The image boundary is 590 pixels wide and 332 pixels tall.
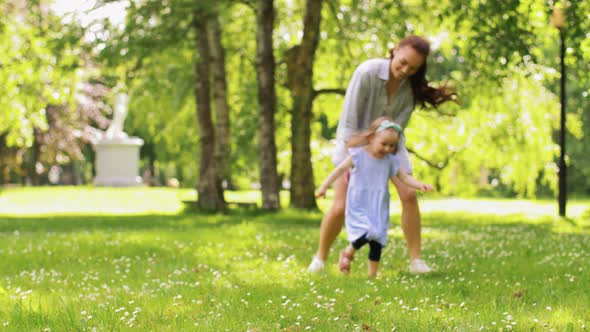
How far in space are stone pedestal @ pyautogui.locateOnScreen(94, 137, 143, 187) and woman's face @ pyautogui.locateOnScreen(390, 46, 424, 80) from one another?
27358 mm

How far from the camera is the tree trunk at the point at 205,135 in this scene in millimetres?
19656

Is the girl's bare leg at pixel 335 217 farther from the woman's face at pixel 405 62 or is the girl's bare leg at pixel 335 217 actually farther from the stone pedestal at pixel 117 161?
the stone pedestal at pixel 117 161

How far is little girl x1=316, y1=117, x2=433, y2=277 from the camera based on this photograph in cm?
660

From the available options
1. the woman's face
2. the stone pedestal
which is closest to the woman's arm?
the woman's face

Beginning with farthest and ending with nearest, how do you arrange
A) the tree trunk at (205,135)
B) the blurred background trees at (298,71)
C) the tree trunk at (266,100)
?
1. the tree trunk at (205,135)
2. the tree trunk at (266,100)
3. the blurred background trees at (298,71)

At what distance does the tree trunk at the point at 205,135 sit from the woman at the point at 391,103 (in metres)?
12.5

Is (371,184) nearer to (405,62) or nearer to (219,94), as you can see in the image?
(405,62)

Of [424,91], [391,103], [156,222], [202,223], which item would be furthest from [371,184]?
[156,222]

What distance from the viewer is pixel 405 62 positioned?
22.2ft

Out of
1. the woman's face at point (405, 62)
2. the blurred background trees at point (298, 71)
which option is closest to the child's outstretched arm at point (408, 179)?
the woman's face at point (405, 62)

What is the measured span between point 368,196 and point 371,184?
11 centimetres

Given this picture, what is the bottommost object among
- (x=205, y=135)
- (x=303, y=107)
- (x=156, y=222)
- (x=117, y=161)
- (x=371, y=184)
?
(x=156, y=222)

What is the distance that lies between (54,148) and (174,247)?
30297 millimetres

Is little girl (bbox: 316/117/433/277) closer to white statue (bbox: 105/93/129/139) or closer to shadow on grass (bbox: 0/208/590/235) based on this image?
shadow on grass (bbox: 0/208/590/235)
